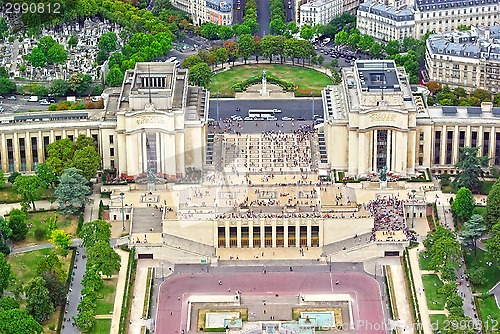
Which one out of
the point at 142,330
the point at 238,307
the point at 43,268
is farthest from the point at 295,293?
the point at 43,268

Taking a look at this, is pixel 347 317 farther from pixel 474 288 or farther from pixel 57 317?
pixel 57 317

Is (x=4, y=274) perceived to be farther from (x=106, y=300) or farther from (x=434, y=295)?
(x=434, y=295)

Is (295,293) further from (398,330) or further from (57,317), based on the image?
(57,317)

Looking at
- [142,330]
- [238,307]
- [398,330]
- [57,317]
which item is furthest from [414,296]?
[57,317]

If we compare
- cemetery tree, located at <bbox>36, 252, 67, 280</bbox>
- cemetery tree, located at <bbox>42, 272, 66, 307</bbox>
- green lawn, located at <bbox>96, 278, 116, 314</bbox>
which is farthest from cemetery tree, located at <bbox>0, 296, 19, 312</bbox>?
green lawn, located at <bbox>96, 278, 116, 314</bbox>

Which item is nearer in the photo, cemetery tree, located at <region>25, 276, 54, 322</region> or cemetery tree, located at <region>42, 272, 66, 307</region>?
cemetery tree, located at <region>25, 276, 54, 322</region>

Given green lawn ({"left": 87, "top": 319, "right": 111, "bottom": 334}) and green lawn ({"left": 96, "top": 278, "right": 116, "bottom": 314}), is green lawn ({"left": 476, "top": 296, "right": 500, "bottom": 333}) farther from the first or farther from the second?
green lawn ({"left": 96, "top": 278, "right": 116, "bottom": 314})

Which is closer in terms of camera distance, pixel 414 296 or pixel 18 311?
pixel 18 311

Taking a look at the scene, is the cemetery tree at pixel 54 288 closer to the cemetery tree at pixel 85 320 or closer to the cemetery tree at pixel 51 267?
the cemetery tree at pixel 51 267
